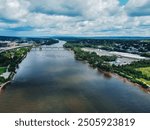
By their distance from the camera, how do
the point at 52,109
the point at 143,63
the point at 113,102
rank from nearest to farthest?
the point at 52,109 → the point at 113,102 → the point at 143,63

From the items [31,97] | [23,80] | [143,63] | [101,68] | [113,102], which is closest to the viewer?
[113,102]

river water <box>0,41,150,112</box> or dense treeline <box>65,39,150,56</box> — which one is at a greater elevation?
dense treeline <box>65,39,150,56</box>

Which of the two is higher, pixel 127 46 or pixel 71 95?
pixel 127 46

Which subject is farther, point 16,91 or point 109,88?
point 109,88

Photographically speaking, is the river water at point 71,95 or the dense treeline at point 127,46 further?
the dense treeline at point 127,46

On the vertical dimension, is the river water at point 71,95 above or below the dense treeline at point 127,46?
below

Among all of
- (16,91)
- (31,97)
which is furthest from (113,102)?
(16,91)

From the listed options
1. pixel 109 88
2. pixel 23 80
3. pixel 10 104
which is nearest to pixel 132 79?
pixel 109 88

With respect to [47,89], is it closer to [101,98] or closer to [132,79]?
[101,98]

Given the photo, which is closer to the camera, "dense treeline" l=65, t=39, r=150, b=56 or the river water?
the river water

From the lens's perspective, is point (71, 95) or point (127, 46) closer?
point (71, 95)
